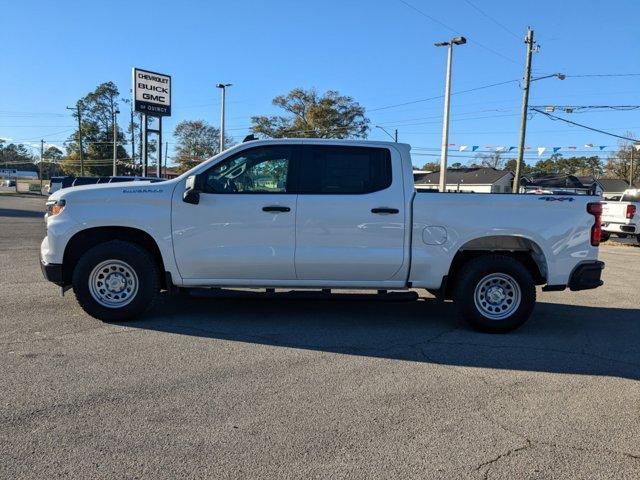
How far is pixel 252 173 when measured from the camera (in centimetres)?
594

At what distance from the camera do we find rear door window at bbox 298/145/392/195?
5883mm

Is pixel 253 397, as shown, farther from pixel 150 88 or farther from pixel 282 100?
pixel 282 100

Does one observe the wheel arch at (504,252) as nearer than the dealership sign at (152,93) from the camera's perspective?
Yes

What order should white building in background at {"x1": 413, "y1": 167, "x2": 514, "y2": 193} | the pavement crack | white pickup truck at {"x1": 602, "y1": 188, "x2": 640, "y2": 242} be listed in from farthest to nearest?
1. white building in background at {"x1": 413, "y1": 167, "x2": 514, "y2": 193}
2. white pickup truck at {"x1": 602, "y1": 188, "x2": 640, "y2": 242}
3. the pavement crack

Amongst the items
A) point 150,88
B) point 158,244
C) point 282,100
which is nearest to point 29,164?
point 282,100

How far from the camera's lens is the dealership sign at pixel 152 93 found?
90.9ft

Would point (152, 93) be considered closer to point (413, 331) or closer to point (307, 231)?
point (307, 231)

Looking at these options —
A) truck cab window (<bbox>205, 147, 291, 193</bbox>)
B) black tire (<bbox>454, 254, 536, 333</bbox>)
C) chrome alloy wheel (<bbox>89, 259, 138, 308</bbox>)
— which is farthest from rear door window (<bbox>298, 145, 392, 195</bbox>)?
chrome alloy wheel (<bbox>89, 259, 138, 308</bbox>)

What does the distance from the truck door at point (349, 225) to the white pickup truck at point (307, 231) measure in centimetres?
1

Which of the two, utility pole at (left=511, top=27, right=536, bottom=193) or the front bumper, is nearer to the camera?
the front bumper

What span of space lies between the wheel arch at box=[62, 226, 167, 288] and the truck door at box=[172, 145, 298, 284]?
359 millimetres

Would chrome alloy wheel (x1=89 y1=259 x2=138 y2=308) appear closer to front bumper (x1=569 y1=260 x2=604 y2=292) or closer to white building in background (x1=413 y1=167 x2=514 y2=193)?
front bumper (x1=569 y1=260 x2=604 y2=292)

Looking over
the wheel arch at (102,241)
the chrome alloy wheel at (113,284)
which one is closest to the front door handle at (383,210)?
the wheel arch at (102,241)

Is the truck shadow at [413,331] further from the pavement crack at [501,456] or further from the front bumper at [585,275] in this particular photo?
the pavement crack at [501,456]
